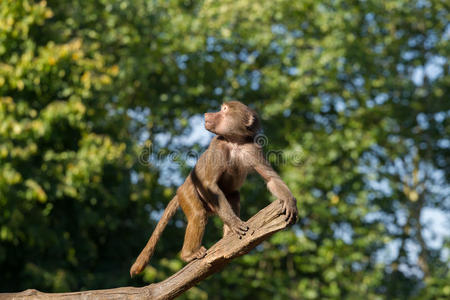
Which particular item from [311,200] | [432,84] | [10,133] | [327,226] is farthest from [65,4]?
[432,84]

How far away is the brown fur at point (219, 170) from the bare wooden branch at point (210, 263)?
25 cm

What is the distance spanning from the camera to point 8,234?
8.59 m

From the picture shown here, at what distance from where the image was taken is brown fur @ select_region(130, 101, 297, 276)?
4801mm

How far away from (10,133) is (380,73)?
26.8 ft

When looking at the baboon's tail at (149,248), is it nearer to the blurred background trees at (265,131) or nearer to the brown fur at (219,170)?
the brown fur at (219,170)

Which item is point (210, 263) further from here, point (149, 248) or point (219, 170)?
point (219, 170)

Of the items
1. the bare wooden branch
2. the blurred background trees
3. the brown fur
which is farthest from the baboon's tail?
the blurred background trees

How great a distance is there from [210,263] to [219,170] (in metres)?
0.88

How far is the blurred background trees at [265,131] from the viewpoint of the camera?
9.84m

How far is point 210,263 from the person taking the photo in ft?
14.4

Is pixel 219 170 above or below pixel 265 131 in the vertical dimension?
above

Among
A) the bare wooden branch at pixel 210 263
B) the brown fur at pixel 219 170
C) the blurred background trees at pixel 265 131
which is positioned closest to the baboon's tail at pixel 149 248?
the brown fur at pixel 219 170

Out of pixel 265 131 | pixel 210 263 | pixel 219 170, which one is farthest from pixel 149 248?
pixel 265 131

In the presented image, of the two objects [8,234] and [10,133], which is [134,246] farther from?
[10,133]
